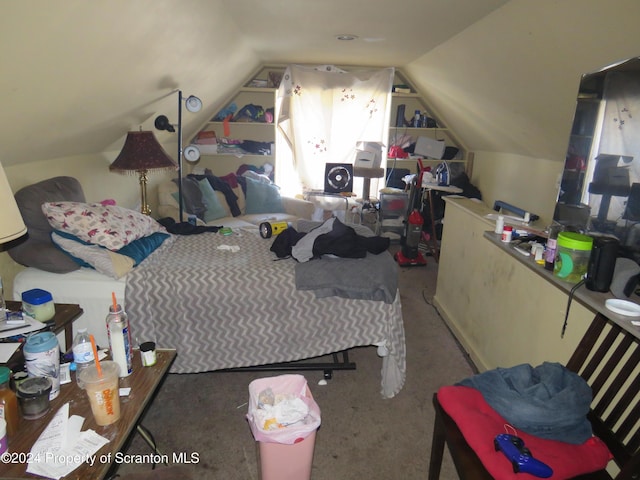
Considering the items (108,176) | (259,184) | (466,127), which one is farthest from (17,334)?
(466,127)

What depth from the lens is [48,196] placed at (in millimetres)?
2123

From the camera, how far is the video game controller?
1129 millimetres

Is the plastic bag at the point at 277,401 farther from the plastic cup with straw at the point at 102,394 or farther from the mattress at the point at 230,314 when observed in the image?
the plastic cup with straw at the point at 102,394

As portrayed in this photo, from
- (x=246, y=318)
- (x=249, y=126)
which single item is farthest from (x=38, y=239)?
(x=249, y=126)

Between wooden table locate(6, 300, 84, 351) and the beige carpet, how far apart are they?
0.60 meters

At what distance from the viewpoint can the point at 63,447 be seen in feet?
3.63

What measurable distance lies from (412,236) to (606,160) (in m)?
2.75

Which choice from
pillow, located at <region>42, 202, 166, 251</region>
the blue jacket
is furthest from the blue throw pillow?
the blue jacket

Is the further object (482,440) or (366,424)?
(366,424)

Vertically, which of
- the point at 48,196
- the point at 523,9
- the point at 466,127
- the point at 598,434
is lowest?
the point at 598,434

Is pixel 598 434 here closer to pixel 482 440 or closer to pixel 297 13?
pixel 482 440

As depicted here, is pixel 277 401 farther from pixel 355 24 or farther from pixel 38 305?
pixel 355 24

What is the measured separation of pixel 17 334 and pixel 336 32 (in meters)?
2.81

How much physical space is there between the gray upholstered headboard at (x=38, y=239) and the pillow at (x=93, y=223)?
0.30 ft
